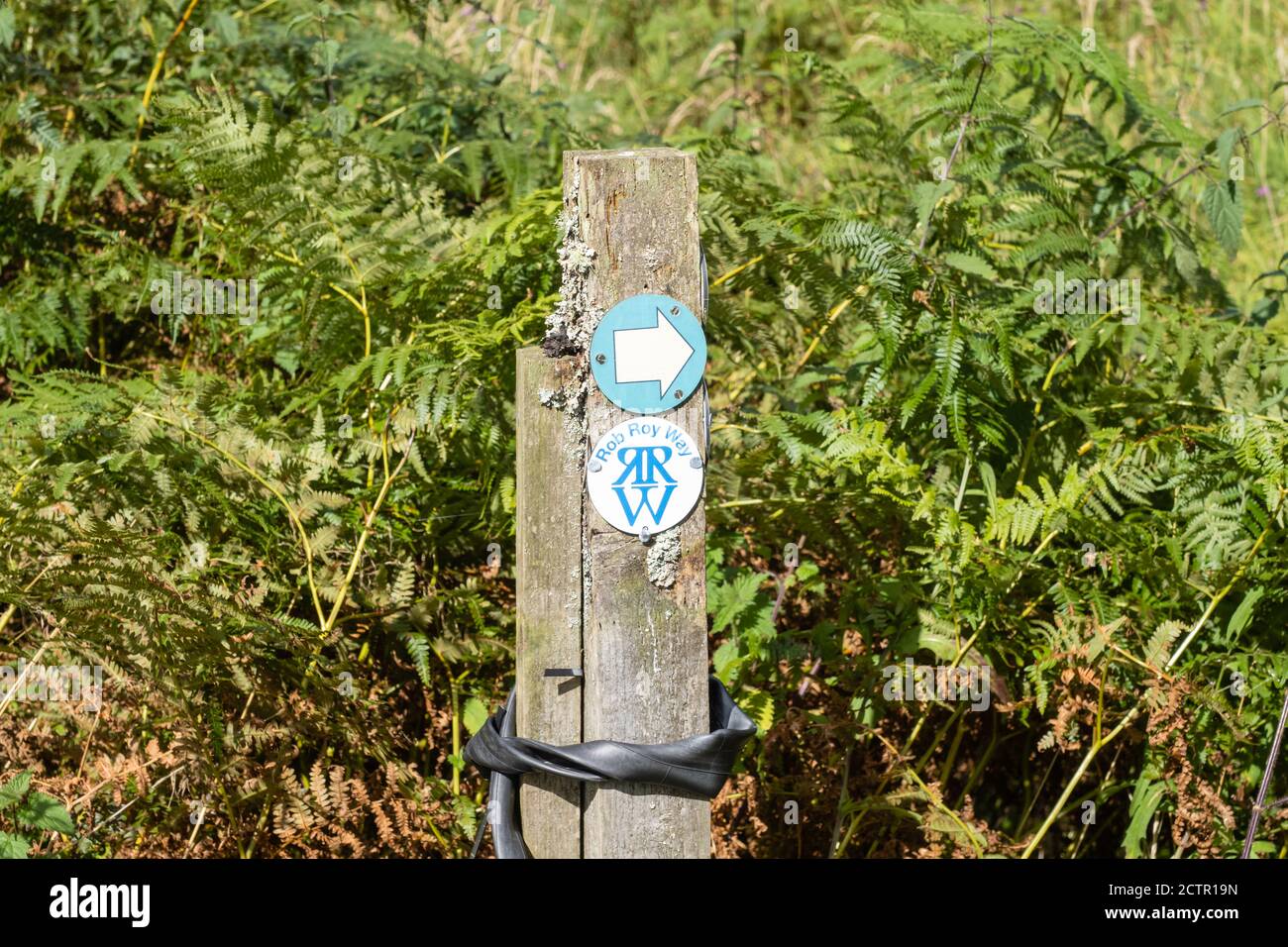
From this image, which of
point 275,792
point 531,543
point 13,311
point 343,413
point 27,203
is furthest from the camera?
point 27,203

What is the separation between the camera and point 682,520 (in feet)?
7.65

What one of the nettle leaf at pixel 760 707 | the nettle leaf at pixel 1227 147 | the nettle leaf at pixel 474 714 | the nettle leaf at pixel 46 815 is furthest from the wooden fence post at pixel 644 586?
the nettle leaf at pixel 1227 147

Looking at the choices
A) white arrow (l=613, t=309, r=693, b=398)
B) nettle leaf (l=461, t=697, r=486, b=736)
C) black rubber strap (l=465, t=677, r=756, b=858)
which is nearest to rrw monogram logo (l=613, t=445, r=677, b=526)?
white arrow (l=613, t=309, r=693, b=398)

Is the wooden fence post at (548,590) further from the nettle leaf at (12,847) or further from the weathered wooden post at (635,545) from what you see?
the nettle leaf at (12,847)

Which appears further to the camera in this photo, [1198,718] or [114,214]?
[114,214]

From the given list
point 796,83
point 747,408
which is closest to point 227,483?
point 747,408

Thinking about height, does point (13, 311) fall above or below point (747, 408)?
above

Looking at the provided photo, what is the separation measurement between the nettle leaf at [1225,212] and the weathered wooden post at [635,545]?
9.21ft

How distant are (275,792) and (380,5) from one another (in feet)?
22.2

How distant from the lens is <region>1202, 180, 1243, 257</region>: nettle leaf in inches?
174

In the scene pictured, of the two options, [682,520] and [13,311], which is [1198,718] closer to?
[682,520]

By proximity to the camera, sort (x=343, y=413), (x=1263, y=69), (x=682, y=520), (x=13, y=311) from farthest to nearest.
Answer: (x=1263, y=69) < (x=13, y=311) < (x=343, y=413) < (x=682, y=520)

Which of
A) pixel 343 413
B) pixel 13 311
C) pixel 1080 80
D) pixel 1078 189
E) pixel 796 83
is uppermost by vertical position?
pixel 796 83

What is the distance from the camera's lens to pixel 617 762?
2.31 meters
